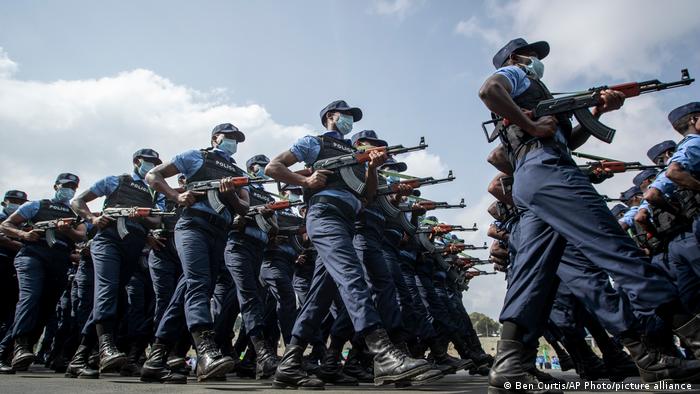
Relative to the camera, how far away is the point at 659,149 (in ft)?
22.2

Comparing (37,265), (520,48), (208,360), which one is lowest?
(208,360)

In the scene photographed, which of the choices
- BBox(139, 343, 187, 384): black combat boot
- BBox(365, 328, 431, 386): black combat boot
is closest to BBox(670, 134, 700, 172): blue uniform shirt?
BBox(365, 328, 431, 386): black combat boot

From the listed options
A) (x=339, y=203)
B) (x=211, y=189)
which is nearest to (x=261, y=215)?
(x=211, y=189)

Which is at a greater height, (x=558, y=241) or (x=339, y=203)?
(x=339, y=203)

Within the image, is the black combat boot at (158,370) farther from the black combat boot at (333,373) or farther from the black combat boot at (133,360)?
the black combat boot at (333,373)

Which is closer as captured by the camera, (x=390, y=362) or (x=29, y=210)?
(x=390, y=362)

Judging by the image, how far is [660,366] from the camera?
3.37 m

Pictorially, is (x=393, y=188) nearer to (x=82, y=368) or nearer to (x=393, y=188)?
(x=393, y=188)

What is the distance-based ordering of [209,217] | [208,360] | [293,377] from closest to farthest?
1. [293,377]
2. [208,360]
3. [209,217]

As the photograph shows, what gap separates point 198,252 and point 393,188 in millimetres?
3066

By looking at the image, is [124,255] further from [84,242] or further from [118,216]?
[84,242]

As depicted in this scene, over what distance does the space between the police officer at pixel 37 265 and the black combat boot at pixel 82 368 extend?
83 centimetres

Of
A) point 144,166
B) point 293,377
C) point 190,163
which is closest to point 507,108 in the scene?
point 293,377

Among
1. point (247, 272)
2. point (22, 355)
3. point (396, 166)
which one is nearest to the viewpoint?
point (247, 272)
